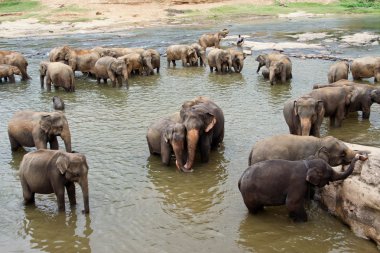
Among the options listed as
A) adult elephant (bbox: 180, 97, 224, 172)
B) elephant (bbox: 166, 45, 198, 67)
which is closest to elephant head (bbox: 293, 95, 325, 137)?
adult elephant (bbox: 180, 97, 224, 172)

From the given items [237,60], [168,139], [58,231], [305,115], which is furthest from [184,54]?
[58,231]

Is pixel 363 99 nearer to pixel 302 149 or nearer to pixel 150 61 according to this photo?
pixel 302 149

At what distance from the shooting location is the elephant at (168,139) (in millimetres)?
9141

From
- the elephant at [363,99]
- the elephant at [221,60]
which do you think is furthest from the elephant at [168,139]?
the elephant at [221,60]

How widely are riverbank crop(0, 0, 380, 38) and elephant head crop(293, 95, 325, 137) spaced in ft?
111

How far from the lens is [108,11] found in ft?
165

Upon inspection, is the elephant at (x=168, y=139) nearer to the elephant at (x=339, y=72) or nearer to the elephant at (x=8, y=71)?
the elephant at (x=339, y=72)

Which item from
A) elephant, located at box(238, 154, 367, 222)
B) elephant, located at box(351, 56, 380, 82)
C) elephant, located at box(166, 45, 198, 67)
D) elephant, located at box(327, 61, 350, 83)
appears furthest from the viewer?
elephant, located at box(166, 45, 198, 67)

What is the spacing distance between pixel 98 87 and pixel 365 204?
12591 millimetres

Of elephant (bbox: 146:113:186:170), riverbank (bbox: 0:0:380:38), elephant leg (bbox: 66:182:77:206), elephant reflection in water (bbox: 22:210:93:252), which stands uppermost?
riverbank (bbox: 0:0:380:38)

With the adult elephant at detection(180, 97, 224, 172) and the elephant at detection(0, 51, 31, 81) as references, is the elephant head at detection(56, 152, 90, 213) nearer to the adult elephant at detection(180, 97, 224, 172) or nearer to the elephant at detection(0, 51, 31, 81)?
the adult elephant at detection(180, 97, 224, 172)

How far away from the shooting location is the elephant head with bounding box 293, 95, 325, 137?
33.0 feet

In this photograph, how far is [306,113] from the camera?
33.2 ft

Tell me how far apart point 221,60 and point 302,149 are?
12.0 metres
